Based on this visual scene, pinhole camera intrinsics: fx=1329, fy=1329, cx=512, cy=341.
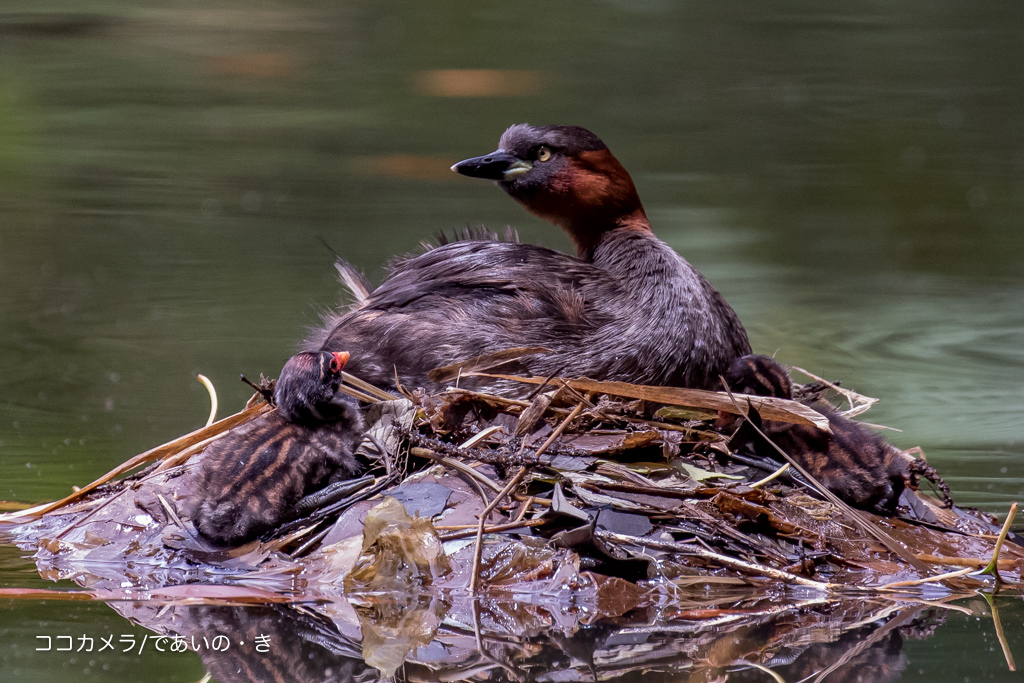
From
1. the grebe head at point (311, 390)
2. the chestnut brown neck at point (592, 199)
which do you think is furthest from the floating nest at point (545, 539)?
the chestnut brown neck at point (592, 199)

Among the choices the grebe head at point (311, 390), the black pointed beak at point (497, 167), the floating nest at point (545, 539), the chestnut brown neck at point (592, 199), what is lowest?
the floating nest at point (545, 539)

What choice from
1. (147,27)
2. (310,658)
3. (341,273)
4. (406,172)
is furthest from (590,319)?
(147,27)

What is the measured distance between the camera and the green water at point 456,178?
6.52m

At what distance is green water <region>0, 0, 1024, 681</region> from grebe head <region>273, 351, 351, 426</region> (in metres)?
1.34

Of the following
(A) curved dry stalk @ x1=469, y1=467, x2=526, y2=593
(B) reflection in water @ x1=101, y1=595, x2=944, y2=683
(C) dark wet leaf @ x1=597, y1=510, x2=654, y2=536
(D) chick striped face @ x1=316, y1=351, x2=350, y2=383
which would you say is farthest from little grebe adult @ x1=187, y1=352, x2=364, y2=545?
(C) dark wet leaf @ x1=597, y1=510, x2=654, y2=536

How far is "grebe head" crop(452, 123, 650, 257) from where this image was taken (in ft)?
16.0

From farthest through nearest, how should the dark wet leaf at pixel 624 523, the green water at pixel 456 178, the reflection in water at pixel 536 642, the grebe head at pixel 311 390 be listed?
the green water at pixel 456 178 → the grebe head at pixel 311 390 → the dark wet leaf at pixel 624 523 → the reflection in water at pixel 536 642

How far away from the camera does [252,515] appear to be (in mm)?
3619

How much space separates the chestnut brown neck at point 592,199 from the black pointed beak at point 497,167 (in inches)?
4.4

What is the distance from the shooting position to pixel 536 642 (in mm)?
3055

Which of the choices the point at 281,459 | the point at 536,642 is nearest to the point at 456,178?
the point at 281,459

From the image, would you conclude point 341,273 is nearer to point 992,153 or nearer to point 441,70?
point 441,70

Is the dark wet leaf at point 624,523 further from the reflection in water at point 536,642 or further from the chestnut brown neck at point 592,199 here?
the chestnut brown neck at point 592,199

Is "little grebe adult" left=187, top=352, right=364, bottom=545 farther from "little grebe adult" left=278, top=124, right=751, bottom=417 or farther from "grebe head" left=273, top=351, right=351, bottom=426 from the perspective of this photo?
"little grebe adult" left=278, top=124, right=751, bottom=417
